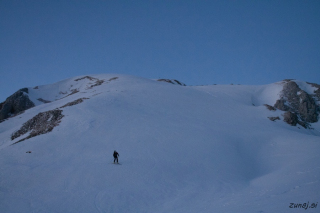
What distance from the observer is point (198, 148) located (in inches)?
696

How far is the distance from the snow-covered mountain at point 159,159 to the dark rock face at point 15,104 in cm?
1697

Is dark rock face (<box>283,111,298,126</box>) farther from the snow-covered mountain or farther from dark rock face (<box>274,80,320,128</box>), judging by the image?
dark rock face (<box>274,80,320,128</box>)

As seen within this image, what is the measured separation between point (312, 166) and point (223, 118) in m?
13.9

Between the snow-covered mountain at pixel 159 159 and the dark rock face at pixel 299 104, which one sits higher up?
the dark rock face at pixel 299 104

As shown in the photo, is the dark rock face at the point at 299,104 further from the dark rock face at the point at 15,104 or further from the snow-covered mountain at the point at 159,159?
the dark rock face at the point at 15,104

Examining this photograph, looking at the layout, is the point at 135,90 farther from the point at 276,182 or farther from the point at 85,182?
the point at 276,182

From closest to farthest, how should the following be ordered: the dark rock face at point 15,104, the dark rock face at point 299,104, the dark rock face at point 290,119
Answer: the dark rock face at point 290,119 → the dark rock face at point 299,104 → the dark rock face at point 15,104

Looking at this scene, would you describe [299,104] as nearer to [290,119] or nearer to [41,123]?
[290,119]

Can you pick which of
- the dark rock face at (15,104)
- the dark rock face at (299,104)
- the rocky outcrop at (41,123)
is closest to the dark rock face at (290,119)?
the dark rock face at (299,104)

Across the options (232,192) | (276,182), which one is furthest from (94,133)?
(276,182)

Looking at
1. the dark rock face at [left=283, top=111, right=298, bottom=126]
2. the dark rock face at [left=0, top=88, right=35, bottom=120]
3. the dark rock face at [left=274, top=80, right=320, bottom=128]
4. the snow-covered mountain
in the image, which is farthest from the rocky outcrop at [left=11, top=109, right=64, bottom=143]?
the dark rock face at [left=274, top=80, right=320, bottom=128]

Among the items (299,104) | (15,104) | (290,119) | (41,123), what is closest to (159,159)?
(41,123)

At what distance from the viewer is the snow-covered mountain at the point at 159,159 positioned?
388 inches

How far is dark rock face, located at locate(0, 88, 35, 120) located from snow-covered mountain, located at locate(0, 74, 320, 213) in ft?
55.7
